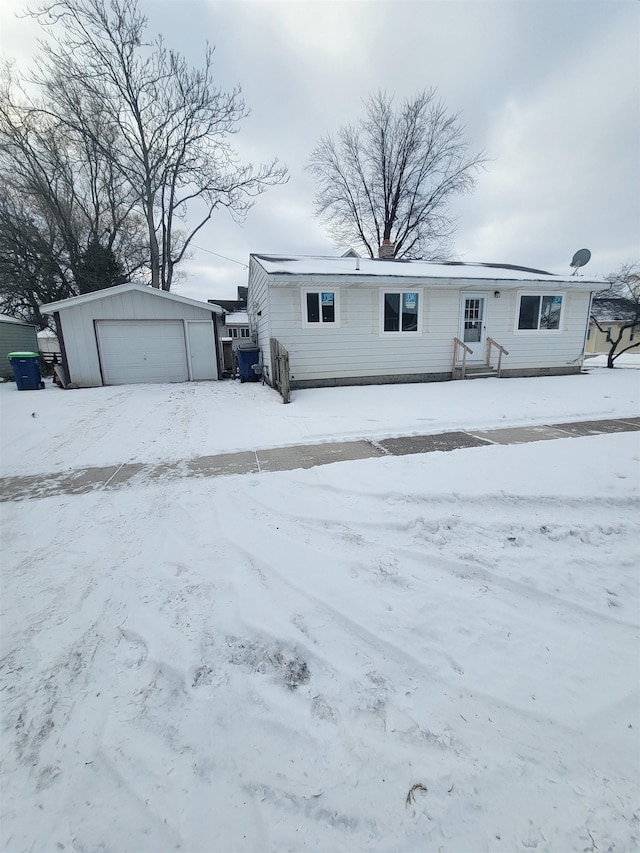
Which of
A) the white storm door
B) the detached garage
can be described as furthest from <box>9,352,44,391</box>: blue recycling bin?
the white storm door

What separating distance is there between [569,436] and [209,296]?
1672 inches

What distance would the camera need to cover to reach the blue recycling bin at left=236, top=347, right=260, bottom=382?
37.2 ft

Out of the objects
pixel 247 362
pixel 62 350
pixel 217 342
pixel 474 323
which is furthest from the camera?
pixel 217 342

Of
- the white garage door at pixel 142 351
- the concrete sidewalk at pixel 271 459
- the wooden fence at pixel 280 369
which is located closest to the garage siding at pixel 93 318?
the white garage door at pixel 142 351

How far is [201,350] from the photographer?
1168 cm

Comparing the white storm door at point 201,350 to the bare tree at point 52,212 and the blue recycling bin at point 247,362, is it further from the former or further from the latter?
the bare tree at point 52,212

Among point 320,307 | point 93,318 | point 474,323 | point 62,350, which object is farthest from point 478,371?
point 62,350

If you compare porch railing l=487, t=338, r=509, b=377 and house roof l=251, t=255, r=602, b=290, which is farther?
porch railing l=487, t=338, r=509, b=377

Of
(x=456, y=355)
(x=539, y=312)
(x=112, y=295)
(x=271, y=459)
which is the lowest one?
(x=271, y=459)

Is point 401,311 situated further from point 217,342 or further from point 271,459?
point 271,459

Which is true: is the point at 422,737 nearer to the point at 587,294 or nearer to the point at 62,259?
the point at 587,294

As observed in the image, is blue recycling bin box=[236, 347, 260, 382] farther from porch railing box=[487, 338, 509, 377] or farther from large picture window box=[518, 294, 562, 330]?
large picture window box=[518, 294, 562, 330]

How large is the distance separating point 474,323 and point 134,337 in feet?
34.8

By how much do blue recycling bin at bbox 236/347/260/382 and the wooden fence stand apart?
7.06 ft
